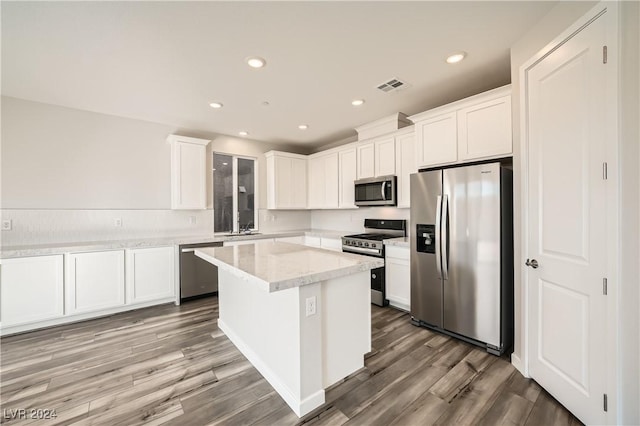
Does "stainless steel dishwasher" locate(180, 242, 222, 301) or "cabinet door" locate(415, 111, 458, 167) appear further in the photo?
"stainless steel dishwasher" locate(180, 242, 222, 301)

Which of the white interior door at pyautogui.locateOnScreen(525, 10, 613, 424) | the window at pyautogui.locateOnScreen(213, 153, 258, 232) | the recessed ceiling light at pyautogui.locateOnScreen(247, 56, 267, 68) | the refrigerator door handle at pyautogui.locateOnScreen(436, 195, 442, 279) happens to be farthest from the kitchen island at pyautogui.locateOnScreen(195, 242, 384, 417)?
the window at pyautogui.locateOnScreen(213, 153, 258, 232)

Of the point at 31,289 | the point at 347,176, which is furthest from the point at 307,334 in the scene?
the point at 31,289

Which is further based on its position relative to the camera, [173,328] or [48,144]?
[48,144]

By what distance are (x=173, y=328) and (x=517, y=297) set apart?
3.44 metres

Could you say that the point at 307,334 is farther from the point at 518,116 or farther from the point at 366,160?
the point at 366,160

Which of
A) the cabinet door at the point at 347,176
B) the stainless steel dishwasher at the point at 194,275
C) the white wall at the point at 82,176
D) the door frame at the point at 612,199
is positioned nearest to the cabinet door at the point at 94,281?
the white wall at the point at 82,176

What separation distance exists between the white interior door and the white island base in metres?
Result: 1.26

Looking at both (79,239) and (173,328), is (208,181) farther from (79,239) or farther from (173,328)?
(173,328)

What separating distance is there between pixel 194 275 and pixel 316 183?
2.71 meters

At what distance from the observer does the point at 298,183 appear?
209 inches

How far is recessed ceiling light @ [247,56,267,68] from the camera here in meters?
2.33

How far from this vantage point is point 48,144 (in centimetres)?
332

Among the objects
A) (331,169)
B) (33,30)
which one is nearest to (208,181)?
(331,169)

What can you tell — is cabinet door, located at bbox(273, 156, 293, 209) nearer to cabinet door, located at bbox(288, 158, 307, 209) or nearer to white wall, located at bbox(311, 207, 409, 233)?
cabinet door, located at bbox(288, 158, 307, 209)
